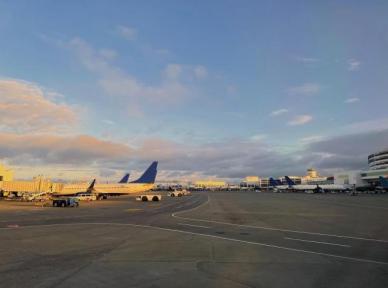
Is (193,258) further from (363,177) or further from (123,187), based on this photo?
(363,177)

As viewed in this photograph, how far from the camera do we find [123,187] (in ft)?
347

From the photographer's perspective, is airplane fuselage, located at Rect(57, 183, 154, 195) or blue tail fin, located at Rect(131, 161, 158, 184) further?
blue tail fin, located at Rect(131, 161, 158, 184)

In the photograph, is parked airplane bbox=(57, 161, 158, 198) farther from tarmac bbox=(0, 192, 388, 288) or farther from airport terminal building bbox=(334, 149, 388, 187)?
airport terminal building bbox=(334, 149, 388, 187)

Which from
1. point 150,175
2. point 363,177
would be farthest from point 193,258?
point 363,177

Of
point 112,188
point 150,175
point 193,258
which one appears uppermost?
point 150,175

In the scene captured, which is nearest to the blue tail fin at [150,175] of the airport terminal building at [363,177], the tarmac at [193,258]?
the tarmac at [193,258]

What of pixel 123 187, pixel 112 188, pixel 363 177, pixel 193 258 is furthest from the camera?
pixel 363 177

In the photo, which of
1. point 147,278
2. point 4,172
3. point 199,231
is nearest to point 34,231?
point 199,231

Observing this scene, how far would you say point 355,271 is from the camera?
1326cm

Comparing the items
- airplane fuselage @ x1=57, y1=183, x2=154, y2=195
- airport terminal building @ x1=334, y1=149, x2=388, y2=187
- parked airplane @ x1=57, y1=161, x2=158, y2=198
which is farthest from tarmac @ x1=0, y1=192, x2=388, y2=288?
airport terminal building @ x1=334, y1=149, x2=388, y2=187

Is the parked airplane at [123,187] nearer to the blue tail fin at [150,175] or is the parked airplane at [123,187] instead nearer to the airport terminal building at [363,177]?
the blue tail fin at [150,175]

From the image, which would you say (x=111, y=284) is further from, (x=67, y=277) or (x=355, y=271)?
(x=355, y=271)

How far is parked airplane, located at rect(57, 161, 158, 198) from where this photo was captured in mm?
101863

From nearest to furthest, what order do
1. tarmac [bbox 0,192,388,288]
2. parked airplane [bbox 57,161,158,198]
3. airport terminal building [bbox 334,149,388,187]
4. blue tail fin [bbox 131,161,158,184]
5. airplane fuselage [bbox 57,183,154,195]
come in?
1. tarmac [bbox 0,192,388,288]
2. airplane fuselage [bbox 57,183,154,195]
3. parked airplane [bbox 57,161,158,198]
4. blue tail fin [bbox 131,161,158,184]
5. airport terminal building [bbox 334,149,388,187]
